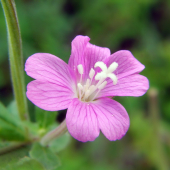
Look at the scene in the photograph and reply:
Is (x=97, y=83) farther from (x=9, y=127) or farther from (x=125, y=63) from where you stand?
(x=9, y=127)

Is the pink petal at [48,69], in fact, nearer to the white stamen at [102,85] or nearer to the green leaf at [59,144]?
the white stamen at [102,85]

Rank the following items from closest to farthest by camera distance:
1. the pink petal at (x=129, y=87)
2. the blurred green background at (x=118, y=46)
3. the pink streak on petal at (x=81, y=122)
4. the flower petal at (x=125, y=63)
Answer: the pink streak on petal at (x=81, y=122) < the pink petal at (x=129, y=87) < the flower petal at (x=125, y=63) < the blurred green background at (x=118, y=46)

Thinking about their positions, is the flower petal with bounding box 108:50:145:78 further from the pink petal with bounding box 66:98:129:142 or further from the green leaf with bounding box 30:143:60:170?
the green leaf with bounding box 30:143:60:170

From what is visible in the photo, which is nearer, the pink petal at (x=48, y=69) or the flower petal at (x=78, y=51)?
the pink petal at (x=48, y=69)

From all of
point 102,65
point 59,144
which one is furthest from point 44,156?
point 102,65

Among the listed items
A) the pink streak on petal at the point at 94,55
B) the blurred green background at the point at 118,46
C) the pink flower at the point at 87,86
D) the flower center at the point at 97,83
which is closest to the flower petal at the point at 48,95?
the pink flower at the point at 87,86

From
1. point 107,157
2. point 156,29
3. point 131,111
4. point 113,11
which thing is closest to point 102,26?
point 113,11

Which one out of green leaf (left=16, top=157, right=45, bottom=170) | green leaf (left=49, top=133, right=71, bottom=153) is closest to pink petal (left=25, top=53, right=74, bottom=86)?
green leaf (left=16, top=157, right=45, bottom=170)
